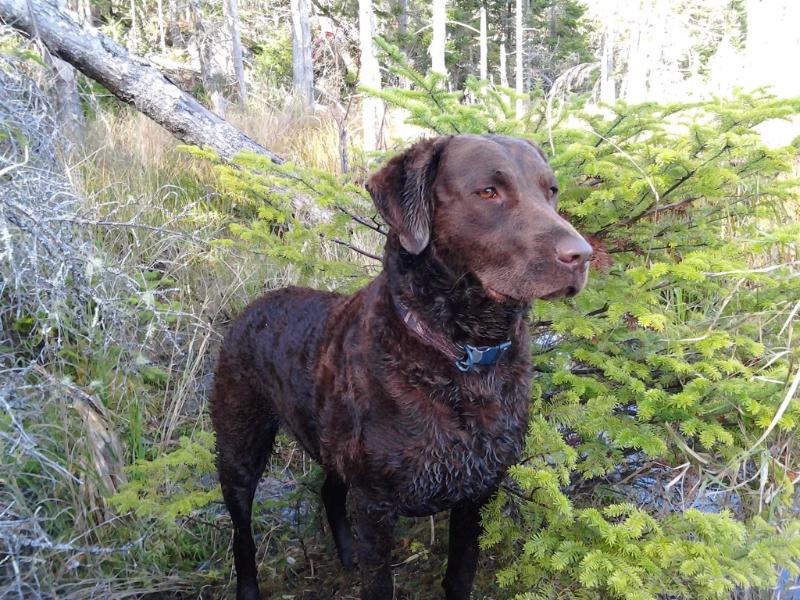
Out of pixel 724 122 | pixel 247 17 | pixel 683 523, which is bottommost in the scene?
pixel 247 17

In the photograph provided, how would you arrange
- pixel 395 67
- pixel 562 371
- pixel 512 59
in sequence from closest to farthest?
pixel 562 371 < pixel 395 67 < pixel 512 59

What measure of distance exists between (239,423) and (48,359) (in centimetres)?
141

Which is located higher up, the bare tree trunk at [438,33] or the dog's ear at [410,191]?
the dog's ear at [410,191]

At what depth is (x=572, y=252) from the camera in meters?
1.70

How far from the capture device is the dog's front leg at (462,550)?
219 centimetres

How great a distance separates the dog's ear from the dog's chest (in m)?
0.50

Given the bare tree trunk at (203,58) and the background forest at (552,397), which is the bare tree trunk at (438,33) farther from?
A: the background forest at (552,397)

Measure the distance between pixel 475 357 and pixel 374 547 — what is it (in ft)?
2.48

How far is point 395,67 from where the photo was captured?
2.65 metres

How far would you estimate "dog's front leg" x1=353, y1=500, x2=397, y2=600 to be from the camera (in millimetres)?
2000

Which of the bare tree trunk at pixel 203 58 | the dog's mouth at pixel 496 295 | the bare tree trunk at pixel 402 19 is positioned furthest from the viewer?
the bare tree trunk at pixel 402 19

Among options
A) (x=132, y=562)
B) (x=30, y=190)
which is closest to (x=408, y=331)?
(x=132, y=562)

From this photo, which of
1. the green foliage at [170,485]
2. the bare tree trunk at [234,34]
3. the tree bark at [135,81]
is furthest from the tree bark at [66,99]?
the bare tree trunk at [234,34]

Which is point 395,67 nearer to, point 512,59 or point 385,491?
point 385,491
